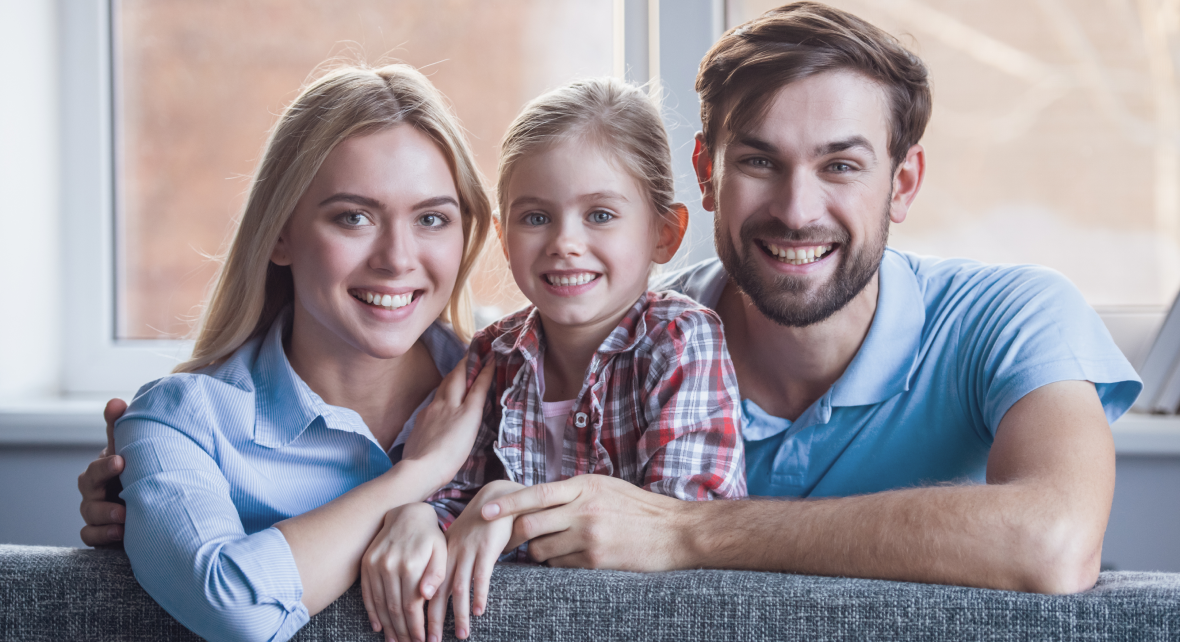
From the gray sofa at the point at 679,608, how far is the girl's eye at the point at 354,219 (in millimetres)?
571

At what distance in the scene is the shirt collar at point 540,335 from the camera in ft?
4.26

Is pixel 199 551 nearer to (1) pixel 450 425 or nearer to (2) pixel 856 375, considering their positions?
(1) pixel 450 425

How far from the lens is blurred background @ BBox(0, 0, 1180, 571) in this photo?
1.99 m

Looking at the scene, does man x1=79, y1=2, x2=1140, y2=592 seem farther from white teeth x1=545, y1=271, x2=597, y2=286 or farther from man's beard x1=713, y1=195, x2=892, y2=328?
white teeth x1=545, y1=271, x2=597, y2=286

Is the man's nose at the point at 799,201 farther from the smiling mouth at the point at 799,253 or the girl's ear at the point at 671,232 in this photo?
the girl's ear at the point at 671,232

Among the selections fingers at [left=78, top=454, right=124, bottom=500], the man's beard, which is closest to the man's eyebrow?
the man's beard

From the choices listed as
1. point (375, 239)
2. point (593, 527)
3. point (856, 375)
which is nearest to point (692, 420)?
point (593, 527)

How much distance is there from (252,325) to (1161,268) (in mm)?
2180

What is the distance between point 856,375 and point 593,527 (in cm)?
55

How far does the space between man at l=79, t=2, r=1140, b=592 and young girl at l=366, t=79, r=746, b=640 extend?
0.35 feet

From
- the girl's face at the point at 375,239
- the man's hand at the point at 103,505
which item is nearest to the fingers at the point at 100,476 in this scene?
the man's hand at the point at 103,505

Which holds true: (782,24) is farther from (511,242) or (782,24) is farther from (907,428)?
(907,428)

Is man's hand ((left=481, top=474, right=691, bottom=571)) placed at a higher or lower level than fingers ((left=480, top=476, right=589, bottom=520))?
lower

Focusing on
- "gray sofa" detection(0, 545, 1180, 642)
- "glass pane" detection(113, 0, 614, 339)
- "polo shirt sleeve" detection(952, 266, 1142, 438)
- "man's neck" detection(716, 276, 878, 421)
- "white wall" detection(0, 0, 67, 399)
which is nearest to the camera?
"gray sofa" detection(0, 545, 1180, 642)
